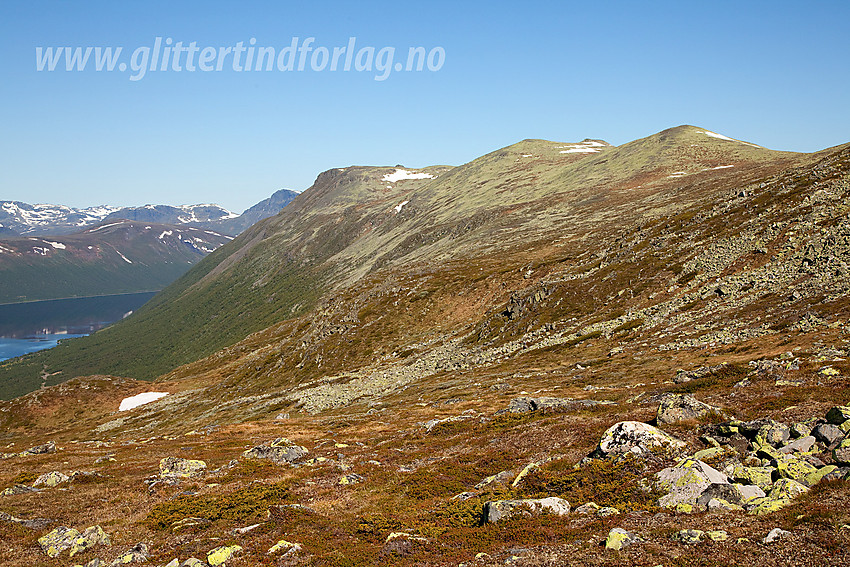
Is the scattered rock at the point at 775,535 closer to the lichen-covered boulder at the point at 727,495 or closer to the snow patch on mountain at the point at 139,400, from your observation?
the lichen-covered boulder at the point at 727,495

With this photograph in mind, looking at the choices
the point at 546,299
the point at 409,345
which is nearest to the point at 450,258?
the point at 409,345

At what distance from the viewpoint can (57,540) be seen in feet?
77.2

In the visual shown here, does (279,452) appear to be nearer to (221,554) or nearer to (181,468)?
(181,468)

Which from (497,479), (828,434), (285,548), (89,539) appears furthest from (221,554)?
(828,434)

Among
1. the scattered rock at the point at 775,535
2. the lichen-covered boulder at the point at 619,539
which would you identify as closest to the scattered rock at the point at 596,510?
the lichen-covered boulder at the point at 619,539

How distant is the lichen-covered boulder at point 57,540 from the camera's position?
74.8 feet

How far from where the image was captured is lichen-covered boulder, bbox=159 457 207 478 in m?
36.0

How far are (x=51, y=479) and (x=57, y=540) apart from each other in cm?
1527

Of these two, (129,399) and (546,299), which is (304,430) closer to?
(546,299)

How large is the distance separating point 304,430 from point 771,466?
4478 centimetres

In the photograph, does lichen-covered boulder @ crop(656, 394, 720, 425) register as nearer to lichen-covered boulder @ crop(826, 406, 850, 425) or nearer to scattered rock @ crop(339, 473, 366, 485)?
lichen-covered boulder @ crop(826, 406, 850, 425)

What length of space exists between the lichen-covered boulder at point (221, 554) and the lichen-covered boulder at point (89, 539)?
21.4ft

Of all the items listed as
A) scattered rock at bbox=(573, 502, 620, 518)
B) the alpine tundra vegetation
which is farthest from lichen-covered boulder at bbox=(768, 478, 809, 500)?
scattered rock at bbox=(573, 502, 620, 518)

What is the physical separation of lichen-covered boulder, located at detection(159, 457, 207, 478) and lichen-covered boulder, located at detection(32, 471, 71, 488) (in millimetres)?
6146
